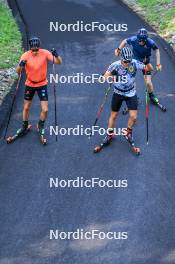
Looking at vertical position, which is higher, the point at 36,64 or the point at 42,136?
the point at 36,64

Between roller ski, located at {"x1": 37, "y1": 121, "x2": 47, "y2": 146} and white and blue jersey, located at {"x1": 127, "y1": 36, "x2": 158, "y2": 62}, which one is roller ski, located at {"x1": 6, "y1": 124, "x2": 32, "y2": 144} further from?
white and blue jersey, located at {"x1": 127, "y1": 36, "x2": 158, "y2": 62}

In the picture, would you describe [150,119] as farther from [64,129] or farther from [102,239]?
[102,239]

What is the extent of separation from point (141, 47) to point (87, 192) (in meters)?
4.44

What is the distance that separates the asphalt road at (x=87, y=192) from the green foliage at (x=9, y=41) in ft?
7.55

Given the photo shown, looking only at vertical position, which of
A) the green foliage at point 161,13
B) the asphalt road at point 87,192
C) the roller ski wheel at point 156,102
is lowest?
the asphalt road at point 87,192

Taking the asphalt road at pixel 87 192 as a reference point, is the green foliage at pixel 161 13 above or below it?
above

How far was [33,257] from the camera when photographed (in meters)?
8.90

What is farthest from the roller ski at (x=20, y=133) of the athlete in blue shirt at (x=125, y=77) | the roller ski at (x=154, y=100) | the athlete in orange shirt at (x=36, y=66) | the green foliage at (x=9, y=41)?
the green foliage at (x=9, y=41)

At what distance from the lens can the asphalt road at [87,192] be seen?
9.10 m

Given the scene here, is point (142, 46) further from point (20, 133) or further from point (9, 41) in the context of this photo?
point (9, 41)

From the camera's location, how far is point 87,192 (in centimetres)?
1058

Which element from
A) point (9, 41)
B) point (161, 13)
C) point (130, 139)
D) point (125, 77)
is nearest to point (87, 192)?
point (130, 139)

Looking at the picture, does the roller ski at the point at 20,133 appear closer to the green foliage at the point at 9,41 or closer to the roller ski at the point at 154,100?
the roller ski at the point at 154,100

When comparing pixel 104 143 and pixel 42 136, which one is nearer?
pixel 104 143
